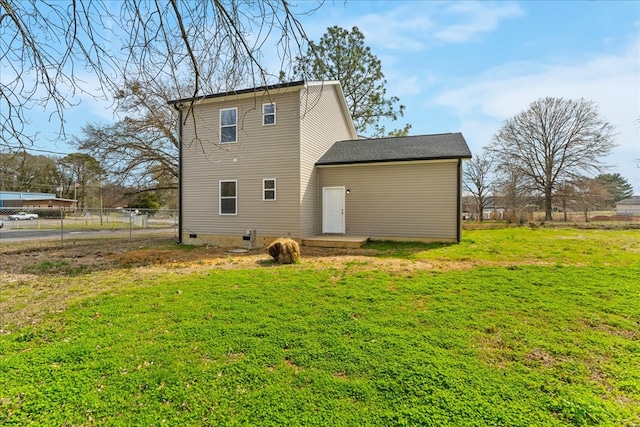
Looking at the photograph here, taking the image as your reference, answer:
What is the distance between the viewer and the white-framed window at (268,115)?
36.3ft

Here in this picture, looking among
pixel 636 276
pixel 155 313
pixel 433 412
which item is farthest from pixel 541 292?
pixel 155 313

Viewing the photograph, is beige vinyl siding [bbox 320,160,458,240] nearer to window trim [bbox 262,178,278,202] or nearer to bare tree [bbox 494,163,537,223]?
window trim [bbox 262,178,278,202]

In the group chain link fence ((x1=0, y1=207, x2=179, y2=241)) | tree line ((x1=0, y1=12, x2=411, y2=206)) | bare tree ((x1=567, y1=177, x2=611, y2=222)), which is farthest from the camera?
Result: bare tree ((x1=567, y1=177, x2=611, y2=222))

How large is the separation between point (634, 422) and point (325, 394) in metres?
2.20

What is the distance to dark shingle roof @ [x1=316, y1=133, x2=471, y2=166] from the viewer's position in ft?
35.6

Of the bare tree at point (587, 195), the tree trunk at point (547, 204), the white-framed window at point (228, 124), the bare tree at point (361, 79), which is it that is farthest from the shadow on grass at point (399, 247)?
the bare tree at point (587, 195)

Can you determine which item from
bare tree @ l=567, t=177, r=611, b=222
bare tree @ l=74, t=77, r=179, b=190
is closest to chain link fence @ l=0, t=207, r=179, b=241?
bare tree @ l=74, t=77, r=179, b=190

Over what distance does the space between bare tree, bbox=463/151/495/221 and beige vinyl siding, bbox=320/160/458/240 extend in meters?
17.6

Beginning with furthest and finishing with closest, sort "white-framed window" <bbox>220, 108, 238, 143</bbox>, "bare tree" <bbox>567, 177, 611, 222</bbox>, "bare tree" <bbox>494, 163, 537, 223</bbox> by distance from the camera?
"bare tree" <bbox>494, 163, 537, 223</bbox>
"bare tree" <bbox>567, 177, 611, 222</bbox>
"white-framed window" <bbox>220, 108, 238, 143</bbox>

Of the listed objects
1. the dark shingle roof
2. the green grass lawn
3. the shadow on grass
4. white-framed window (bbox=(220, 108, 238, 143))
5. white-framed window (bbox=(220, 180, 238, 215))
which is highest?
white-framed window (bbox=(220, 108, 238, 143))

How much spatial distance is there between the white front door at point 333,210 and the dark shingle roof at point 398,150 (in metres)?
1.16

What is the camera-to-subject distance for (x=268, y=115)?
11164 millimetres

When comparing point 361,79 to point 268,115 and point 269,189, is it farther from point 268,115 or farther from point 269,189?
point 269,189

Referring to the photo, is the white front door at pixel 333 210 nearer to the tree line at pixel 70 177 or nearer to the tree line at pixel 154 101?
the tree line at pixel 154 101
